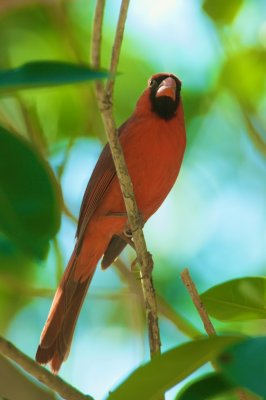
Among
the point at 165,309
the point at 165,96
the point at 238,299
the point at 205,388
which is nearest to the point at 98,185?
the point at 165,96

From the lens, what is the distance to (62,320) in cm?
376

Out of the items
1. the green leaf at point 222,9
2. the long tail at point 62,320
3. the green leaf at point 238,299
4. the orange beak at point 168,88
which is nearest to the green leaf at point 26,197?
the green leaf at point 238,299

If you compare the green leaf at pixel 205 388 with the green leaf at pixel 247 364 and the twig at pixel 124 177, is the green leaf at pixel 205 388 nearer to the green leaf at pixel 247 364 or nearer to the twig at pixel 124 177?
the green leaf at pixel 247 364

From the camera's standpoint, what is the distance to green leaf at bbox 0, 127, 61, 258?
1423mm

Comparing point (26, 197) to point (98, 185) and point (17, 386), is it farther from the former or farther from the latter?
point (98, 185)

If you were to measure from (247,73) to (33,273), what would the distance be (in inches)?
70.9

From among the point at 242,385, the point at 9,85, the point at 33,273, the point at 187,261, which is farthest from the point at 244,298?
the point at 187,261

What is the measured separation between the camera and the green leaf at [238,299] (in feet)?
6.62

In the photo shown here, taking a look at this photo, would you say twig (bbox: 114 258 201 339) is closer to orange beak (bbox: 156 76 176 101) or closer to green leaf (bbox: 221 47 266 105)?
orange beak (bbox: 156 76 176 101)

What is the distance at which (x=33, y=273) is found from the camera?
430 cm

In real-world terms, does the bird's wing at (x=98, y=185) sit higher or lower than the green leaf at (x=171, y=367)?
higher

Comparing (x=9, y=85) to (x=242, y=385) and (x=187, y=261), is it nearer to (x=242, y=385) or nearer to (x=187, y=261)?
(x=242, y=385)

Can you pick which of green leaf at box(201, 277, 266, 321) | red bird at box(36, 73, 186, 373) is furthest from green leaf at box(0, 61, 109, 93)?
red bird at box(36, 73, 186, 373)

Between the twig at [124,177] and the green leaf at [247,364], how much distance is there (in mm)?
595
